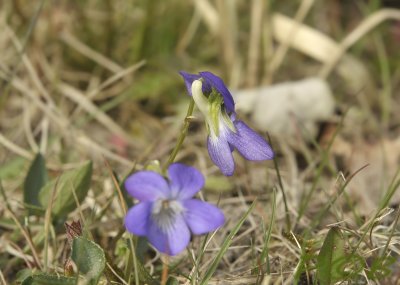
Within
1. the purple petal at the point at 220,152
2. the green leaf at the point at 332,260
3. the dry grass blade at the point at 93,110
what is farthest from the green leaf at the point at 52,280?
the dry grass blade at the point at 93,110

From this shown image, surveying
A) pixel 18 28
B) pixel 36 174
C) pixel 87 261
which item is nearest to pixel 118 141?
pixel 18 28

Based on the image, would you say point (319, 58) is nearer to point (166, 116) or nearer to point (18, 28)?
point (166, 116)

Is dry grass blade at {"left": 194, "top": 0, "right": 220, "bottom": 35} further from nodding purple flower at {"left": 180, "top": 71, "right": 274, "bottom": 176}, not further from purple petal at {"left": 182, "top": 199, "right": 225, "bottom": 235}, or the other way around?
purple petal at {"left": 182, "top": 199, "right": 225, "bottom": 235}

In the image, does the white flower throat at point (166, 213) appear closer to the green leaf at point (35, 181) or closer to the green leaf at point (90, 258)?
the green leaf at point (90, 258)

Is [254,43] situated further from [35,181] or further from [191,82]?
[191,82]

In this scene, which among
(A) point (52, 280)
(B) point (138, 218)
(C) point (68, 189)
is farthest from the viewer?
(C) point (68, 189)

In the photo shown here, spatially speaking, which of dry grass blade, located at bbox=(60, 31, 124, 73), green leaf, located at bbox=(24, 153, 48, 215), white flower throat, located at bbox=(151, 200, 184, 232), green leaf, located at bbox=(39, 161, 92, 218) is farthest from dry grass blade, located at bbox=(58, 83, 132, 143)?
white flower throat, located at bbox=(151, 200, 184, 232)

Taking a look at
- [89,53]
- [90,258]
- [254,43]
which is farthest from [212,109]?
[254,43]
